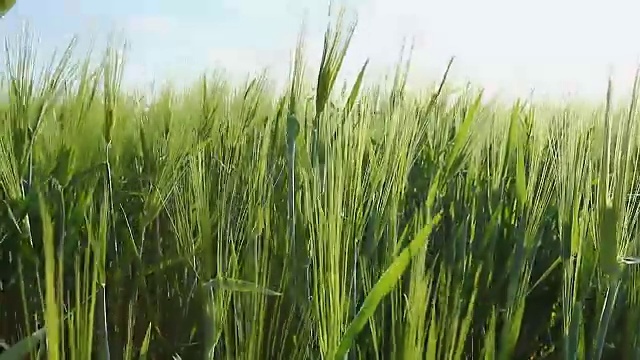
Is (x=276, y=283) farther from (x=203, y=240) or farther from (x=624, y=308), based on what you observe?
(x=624, y=308)

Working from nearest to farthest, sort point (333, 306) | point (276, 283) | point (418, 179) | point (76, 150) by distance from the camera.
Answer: point (333, 306)
point (276, 283)
point (76, 150)
point (418, 179)

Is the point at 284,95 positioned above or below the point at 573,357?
above

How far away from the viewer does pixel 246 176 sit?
625mm

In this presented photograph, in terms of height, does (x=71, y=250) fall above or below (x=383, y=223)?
below

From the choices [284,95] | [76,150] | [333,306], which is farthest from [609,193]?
[76,150]

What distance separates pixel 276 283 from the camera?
2.24 feet

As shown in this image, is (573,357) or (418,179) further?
(418,179)

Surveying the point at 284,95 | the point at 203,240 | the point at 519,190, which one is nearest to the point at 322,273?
the point at 203,240

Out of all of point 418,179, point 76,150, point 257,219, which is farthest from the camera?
point 418,179

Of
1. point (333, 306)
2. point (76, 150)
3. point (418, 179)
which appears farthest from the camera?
point (418, 179)

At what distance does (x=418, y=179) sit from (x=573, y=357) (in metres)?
0.54

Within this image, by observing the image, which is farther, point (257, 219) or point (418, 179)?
point (418, 179)

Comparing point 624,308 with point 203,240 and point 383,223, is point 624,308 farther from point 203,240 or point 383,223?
point 203,240

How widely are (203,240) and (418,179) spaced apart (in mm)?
514
